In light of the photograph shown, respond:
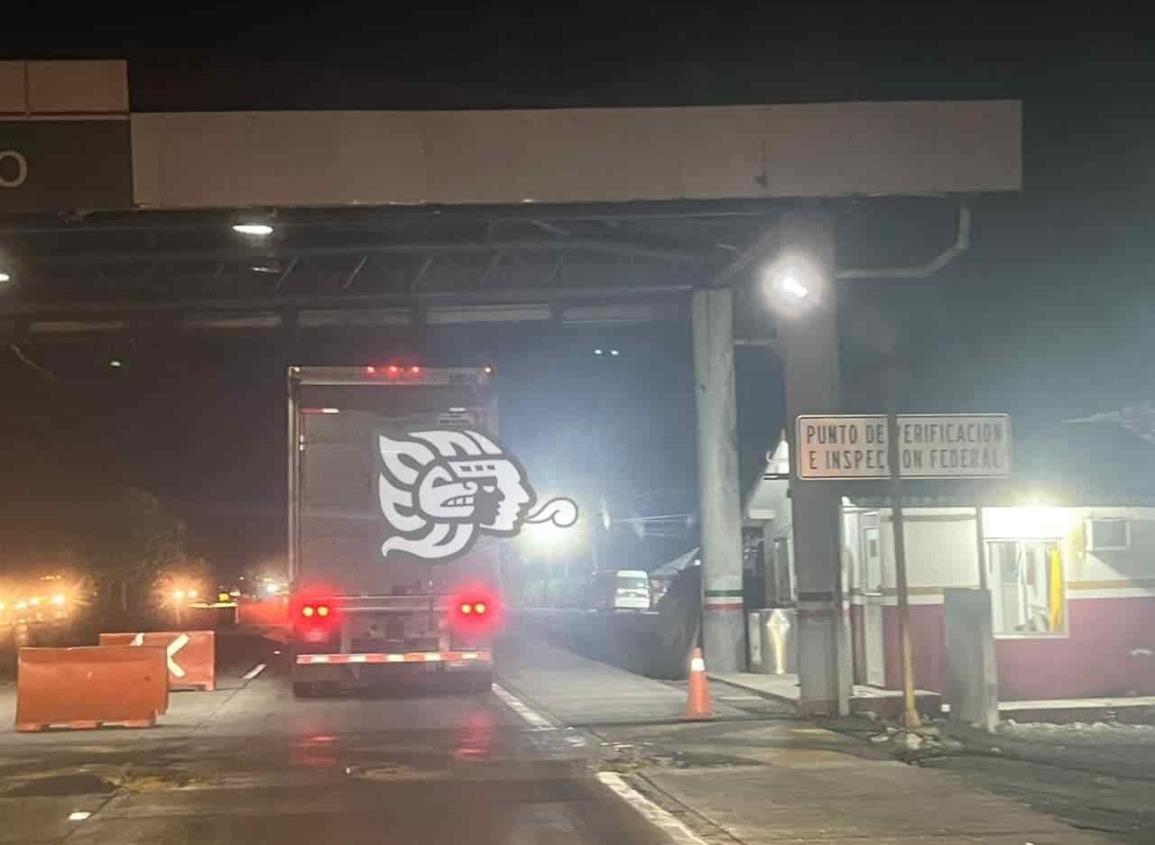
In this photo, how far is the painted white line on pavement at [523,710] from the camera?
16.6m

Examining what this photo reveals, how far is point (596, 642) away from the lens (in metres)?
35.3

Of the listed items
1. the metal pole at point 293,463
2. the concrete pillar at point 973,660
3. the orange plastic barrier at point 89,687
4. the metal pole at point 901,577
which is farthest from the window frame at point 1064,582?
the orange plastic barrier at point 89,687

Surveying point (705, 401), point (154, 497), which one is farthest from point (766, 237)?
point (154, 497)

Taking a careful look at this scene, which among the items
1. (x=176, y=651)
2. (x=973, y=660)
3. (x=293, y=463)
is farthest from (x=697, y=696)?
(x=176, y=651)

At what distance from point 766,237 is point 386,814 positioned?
36.0ft

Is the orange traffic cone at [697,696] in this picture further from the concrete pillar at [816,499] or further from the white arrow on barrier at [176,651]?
the white arrow on barrier at [176,651]

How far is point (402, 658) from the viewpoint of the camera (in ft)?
63.6

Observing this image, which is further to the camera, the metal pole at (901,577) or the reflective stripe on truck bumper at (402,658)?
the reflective stripe on truck bumper at (402,658)

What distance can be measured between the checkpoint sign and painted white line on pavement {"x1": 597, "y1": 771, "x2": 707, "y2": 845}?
16.5 feet

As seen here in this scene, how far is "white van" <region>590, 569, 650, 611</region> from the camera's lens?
110 ft

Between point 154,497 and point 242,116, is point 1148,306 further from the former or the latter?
point 154,497

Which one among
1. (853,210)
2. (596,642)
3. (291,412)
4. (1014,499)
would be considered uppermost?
(853,210)

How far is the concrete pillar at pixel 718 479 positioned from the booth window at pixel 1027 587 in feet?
18.9

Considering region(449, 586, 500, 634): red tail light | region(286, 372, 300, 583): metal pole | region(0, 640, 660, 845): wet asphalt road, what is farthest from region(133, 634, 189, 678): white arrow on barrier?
region(449, 586, 500, 634): red tail light
